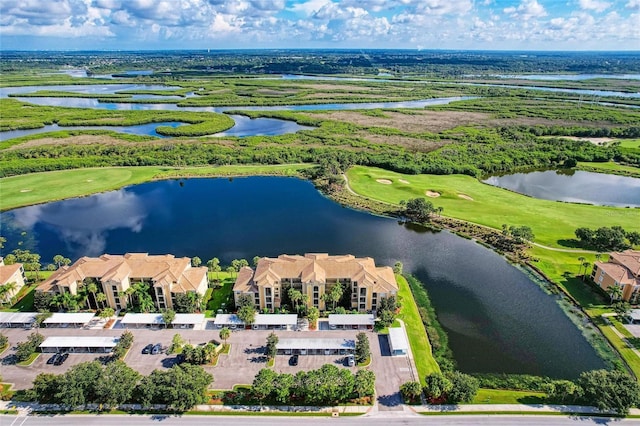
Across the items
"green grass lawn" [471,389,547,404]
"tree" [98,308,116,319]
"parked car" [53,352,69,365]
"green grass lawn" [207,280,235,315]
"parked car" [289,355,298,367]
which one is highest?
"tree" [98,308,116,319]

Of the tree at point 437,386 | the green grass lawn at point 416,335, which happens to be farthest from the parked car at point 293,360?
the tree at point 437,386

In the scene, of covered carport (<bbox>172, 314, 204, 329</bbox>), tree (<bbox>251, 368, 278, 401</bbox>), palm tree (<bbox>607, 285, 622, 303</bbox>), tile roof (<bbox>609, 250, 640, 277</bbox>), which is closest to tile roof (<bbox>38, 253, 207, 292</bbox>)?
covered carport (<bbox>172, 314, 204, 329</bbox>)

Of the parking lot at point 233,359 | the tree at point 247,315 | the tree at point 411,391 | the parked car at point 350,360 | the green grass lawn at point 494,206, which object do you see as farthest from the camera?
the green grass lawn at point 494,206

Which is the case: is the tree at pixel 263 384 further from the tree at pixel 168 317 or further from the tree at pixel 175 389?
the tree at pixel 168 317

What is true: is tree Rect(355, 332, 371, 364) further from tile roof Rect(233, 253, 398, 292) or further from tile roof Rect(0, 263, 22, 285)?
tile roof Rect(0, 263, 22, 285)

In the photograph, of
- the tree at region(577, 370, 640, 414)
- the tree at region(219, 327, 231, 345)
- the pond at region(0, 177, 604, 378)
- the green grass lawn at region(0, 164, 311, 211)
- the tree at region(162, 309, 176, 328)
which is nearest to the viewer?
the tree at region(577, 370, 640, 414)

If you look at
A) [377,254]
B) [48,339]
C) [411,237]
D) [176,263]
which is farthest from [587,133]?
[48,339]

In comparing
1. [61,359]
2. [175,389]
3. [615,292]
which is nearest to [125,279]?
[61,359]
